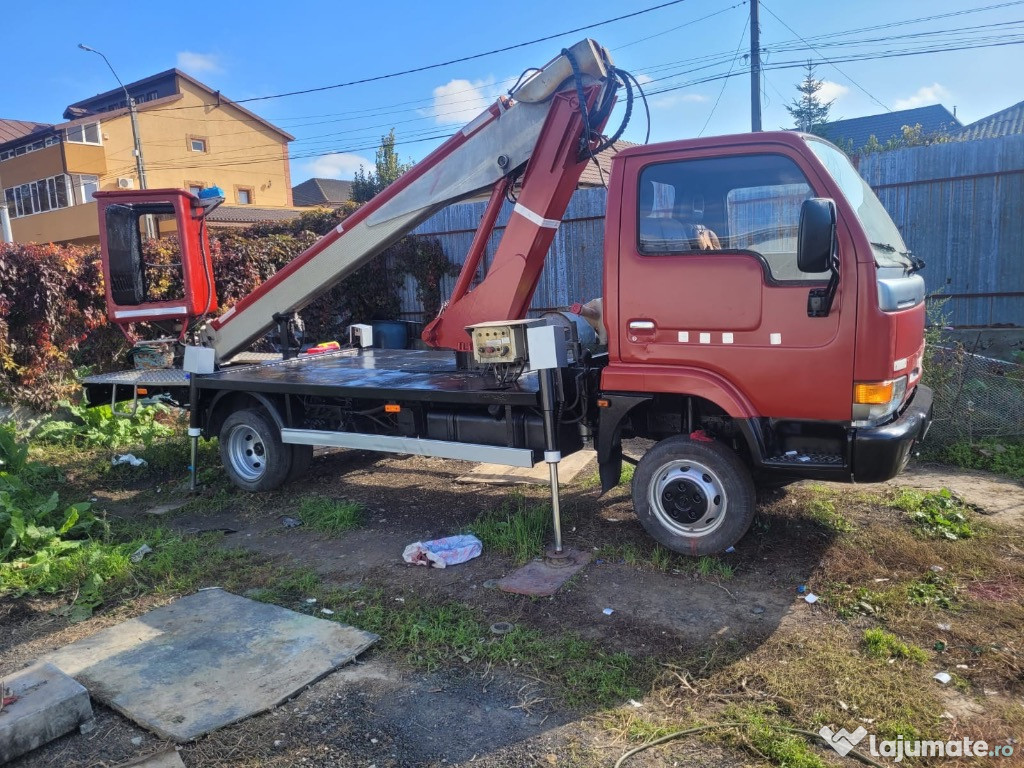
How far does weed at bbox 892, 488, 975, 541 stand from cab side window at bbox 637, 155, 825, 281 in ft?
7.26

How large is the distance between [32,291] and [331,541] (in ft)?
20.1

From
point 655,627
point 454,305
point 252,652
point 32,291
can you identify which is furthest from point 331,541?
point 32,291

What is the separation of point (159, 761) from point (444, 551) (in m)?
2.30

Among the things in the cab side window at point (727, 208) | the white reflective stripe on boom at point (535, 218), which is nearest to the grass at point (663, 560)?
the cab side window at point (727, 208)

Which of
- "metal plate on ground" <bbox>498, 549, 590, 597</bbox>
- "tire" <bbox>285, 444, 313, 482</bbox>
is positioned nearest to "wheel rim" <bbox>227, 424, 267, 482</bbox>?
"tire" <bbox>285, 444, 313, 482</bbox>

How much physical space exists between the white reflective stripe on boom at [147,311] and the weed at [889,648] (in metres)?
6.94

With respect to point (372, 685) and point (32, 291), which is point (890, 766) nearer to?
point (372, 685)

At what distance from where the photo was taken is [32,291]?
29.5 feet

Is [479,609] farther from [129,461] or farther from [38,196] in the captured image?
[38,196]

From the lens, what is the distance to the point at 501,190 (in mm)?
5848

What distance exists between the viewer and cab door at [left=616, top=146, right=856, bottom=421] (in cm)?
415

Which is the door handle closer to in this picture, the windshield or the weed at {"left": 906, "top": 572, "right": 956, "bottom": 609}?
the windshield

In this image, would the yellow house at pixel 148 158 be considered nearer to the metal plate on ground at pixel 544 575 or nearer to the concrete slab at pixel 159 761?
the metal plate on ground at pixel 544 575

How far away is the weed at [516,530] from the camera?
5.11m
